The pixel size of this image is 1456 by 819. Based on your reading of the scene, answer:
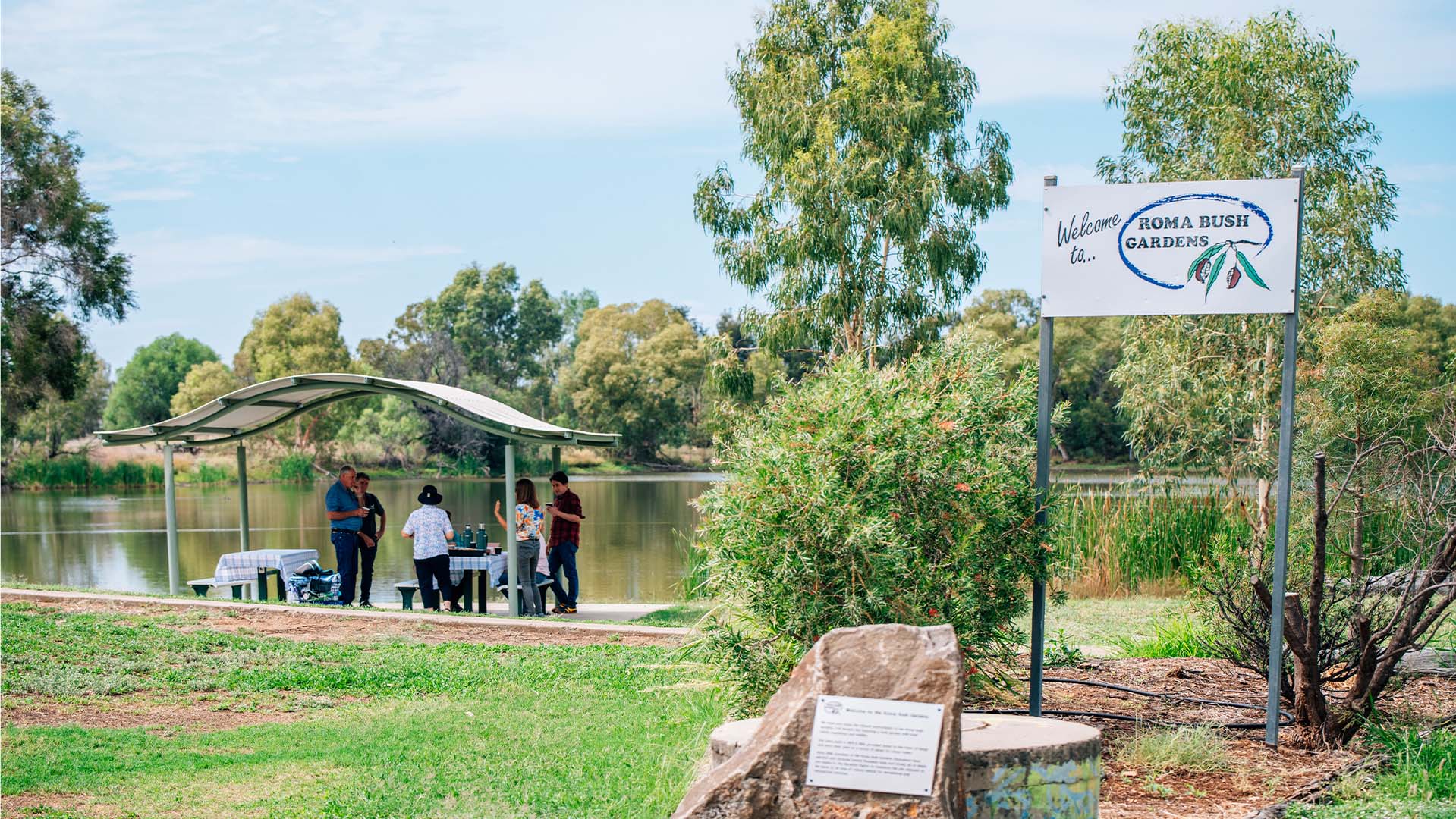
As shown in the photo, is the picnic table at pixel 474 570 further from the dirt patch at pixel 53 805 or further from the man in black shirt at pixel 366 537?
the dirt patch at pixel 53 805

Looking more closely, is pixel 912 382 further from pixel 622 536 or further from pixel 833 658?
pixel 622 536

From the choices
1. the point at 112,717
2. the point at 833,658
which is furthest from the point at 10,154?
the point at 833,658

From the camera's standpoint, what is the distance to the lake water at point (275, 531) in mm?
19031

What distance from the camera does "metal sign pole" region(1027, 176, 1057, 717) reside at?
594cm

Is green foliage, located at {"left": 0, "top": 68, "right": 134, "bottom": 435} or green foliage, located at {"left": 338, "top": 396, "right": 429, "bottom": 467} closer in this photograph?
green foliage, located at {"left": 0, "top": 68, "right": 134, "bottom": 435}

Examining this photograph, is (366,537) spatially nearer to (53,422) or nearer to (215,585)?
(215,585)

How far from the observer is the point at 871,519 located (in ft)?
17.6

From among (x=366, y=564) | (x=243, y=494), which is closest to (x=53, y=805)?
(x=366, y=564)

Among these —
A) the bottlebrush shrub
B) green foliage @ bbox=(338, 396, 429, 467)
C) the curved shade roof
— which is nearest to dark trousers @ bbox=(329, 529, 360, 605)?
the curved shade roof

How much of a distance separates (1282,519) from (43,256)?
30.2m

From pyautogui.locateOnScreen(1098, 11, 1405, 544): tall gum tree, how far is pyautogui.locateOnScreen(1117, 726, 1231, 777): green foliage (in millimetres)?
10389

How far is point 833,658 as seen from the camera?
4.07 meters

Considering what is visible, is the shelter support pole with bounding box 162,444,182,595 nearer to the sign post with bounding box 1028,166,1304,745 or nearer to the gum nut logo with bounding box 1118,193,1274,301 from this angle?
the sign post with bounding box 1028,166,1304,745

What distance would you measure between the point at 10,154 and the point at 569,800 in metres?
28.6
